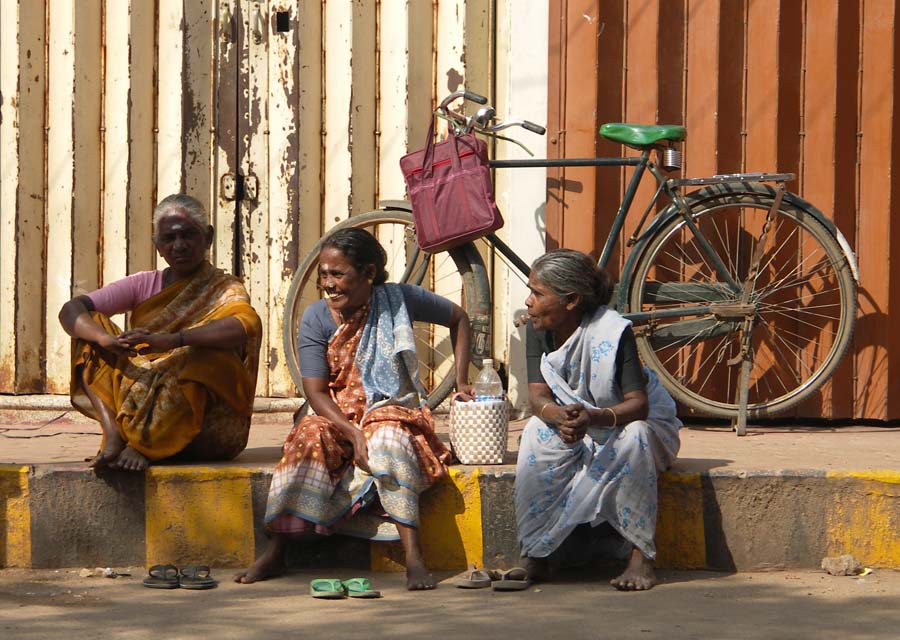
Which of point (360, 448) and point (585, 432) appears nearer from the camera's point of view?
point (585, 432)

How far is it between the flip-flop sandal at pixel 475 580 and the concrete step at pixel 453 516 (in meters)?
0.23

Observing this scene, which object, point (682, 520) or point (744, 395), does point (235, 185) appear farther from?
point (682, 520)

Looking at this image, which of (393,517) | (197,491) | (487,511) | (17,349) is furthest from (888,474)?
(17,349)

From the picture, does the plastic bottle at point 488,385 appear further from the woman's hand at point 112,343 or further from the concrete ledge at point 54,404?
the concrete ledge at point 54,404

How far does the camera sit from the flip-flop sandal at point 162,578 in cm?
420

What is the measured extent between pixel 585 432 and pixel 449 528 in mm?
638

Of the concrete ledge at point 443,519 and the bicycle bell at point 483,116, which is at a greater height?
the bicycle bell at point 483,116

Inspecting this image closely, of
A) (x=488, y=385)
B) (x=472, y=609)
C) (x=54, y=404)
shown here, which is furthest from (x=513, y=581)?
(x=54, y=404)

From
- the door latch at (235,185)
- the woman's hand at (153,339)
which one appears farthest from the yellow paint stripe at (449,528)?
the door latch at (235,185)

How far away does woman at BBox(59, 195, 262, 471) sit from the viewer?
14.8ft

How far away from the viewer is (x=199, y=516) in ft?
14.8

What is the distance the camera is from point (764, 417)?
575 centimetres

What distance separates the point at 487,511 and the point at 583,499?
401 mm

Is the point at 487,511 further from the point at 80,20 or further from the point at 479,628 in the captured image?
the point at 80,20
